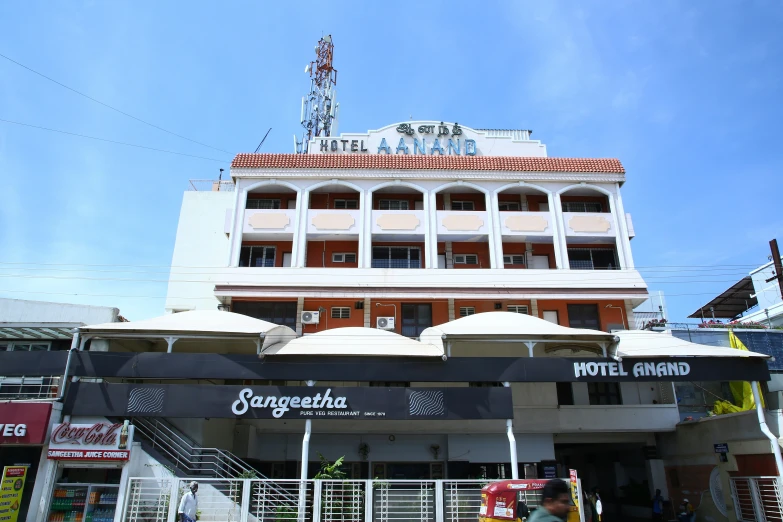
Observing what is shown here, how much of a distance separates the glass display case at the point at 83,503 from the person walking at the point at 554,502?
14.4 metres

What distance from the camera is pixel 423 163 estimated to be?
26.6m

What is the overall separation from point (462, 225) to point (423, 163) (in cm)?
372

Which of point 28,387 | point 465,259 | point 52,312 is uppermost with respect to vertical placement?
point 465,259

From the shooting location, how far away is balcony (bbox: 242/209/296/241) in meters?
25.5

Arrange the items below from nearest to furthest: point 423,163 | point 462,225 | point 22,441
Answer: point 22,441, point 462,225, point 423,163

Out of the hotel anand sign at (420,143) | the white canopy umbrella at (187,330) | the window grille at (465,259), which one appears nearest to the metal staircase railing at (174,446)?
the white canopy umbrella at (187,330)

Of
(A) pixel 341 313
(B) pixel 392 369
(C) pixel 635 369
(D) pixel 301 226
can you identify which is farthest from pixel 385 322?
(C) pixel 635 369

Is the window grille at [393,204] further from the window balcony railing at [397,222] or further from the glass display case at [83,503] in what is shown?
the glass display case at [83,503]

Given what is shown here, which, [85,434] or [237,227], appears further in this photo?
[237,227]

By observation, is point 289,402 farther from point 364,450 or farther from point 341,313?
point 341,313

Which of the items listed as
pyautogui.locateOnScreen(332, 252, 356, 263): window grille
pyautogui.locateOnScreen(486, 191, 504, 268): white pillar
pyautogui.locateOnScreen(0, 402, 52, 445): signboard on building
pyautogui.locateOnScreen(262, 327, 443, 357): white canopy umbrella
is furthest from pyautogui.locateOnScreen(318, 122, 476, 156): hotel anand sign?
pyautogui.locateOnScreen(0, 402, 52, 445): signboard on building

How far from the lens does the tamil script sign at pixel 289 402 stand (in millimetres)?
17234

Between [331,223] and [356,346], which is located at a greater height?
[331,223]

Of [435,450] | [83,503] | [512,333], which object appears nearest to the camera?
[83,503]
